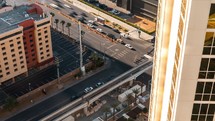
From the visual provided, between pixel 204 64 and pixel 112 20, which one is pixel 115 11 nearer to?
pixel 112 20

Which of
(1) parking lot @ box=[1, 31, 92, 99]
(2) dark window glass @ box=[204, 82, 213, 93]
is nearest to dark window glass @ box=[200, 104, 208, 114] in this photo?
(2) dark window glass @ box=[204, 82, 213, 93]

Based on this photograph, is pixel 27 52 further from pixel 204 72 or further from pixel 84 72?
pixel 204 72

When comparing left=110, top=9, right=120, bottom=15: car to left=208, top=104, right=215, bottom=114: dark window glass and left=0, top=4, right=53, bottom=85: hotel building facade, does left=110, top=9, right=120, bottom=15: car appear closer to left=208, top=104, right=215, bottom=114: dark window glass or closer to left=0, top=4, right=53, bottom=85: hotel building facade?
left=0, top=4, right=53, bottom=85: hotel building facade

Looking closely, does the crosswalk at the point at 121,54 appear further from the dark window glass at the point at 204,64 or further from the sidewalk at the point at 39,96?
the dark window glass at the point at 204,64

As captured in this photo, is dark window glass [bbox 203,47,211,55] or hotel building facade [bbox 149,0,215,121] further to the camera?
dark window glass [bbox 203,47,211,55]

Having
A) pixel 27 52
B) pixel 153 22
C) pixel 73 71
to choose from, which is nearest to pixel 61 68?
pixel 73 71

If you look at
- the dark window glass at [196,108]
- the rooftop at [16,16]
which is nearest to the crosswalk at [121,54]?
the rooftop at [16,16]
